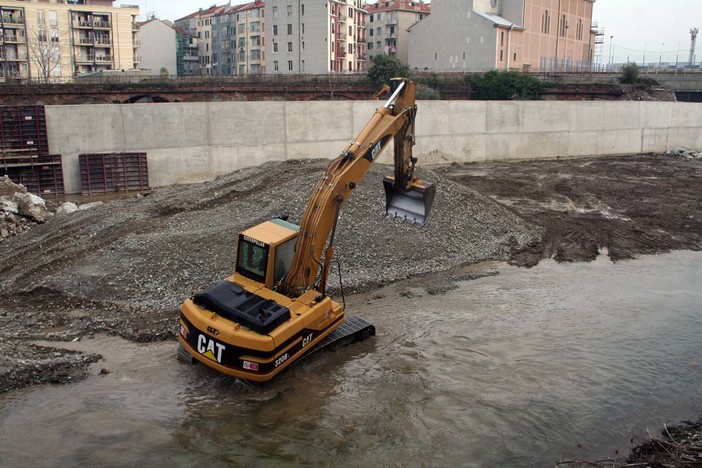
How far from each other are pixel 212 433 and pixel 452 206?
11534 millimetres

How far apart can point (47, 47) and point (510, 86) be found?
44.0 metres

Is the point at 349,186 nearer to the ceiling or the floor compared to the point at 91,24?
nearer to the floor

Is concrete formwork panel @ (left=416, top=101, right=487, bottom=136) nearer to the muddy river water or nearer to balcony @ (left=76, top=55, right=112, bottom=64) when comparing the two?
the muddy river water

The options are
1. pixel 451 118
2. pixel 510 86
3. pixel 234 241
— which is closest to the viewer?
pixel 234 241

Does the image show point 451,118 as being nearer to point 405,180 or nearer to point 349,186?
point 405,180

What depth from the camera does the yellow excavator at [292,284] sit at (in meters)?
8.53

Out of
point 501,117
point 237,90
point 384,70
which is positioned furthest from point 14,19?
point 501,117

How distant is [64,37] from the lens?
60.9 meters

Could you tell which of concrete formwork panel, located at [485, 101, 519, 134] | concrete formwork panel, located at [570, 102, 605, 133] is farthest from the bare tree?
concrete formwork panel, located at [570, 102, 605, 133]

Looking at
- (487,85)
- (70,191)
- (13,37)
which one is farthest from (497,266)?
(13,37)

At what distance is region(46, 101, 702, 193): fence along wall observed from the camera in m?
25.1

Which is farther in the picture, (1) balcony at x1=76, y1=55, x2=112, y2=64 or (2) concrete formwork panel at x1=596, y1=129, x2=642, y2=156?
(1) balcony at x1=76, y1=55, x2=112, y2=64

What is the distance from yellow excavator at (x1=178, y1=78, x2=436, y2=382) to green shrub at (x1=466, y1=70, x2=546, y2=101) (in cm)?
3453

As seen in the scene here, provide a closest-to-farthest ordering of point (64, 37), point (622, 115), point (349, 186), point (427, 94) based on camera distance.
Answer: point (349, 186) → point (622, 115) → point (427, 94) → point (64, 37)
